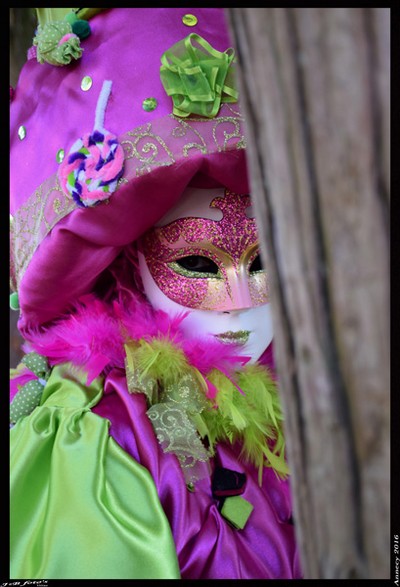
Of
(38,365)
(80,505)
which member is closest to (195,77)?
(38,365)

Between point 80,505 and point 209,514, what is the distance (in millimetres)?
280

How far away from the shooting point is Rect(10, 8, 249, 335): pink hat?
1.37m

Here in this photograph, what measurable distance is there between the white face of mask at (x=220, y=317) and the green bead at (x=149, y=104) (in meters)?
0.22

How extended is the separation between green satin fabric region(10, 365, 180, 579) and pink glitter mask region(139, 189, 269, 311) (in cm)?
34

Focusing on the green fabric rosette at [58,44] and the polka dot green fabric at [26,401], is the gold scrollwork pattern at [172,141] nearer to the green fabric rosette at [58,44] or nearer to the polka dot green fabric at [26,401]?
the green fabric rosette at [58,44]

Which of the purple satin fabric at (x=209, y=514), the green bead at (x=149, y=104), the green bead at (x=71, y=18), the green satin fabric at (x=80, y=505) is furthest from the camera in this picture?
the green bead at (x=71, y=18)

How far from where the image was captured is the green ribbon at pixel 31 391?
1.53 m

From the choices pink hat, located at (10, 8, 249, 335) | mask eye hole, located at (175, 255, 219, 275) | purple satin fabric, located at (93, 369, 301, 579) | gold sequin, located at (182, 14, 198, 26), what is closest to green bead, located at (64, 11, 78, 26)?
pink hat, located at (10, 8, 249, 335)

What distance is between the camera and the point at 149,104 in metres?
1.39

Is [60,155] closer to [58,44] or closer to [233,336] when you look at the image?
[58,44]

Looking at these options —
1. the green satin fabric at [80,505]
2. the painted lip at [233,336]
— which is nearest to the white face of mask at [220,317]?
the painted lip at [233,336]

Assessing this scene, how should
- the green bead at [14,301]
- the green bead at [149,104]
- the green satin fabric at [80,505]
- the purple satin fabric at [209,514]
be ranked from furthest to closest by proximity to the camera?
the green bead at [14,301], the green bead at [149,104], the purple satin fabric at [209,514], the green satin fabric at [80,505]

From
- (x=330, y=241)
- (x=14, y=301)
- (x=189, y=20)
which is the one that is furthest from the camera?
(x=14, y=301)

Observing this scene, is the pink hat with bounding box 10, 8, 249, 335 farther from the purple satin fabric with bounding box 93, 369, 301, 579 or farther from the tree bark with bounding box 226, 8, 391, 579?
the tree bark with bounding box 226, 8, 391, 579
